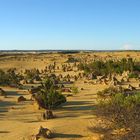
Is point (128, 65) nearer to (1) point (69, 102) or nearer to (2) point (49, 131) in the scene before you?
(1) point (69, 102)

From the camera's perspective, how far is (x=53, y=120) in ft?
43.9

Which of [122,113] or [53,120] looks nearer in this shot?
[122,113]

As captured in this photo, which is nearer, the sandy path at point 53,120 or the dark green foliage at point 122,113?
the dark green foliage at point 122,113

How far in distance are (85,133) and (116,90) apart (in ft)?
24.5

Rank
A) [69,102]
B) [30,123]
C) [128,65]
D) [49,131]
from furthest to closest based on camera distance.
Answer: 1. [128,65]
2. [69,102]
3. [30,123]
4. [49,131]

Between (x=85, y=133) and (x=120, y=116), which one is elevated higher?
(x=120, y=116)

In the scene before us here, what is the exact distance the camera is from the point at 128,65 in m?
32.8

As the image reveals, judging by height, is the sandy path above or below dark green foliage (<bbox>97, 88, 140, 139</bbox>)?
below

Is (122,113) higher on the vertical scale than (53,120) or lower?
higher

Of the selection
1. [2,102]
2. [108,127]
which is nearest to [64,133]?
[108,127]

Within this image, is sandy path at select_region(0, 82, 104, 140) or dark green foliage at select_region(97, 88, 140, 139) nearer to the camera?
dark green foliage at select_region(97, 88, 140, 139)

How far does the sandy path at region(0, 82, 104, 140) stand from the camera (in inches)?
456

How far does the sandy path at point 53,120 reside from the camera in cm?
1157

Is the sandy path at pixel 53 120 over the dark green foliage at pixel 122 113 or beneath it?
beneath
